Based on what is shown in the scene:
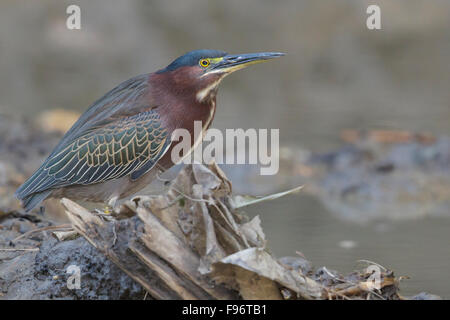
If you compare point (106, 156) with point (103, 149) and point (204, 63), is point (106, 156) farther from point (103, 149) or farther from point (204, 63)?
point (204, 63)

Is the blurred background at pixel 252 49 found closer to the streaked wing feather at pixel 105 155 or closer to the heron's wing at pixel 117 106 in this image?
the heron's wing at pixel 117 106

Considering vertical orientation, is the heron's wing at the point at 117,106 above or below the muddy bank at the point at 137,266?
above

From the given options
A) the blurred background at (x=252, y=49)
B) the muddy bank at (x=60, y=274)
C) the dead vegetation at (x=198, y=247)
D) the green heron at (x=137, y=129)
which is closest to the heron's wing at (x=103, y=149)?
the green heron at (x=137, y=129)

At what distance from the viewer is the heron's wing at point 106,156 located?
5.70 meters

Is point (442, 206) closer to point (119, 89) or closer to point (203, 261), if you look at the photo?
point (119, 89)

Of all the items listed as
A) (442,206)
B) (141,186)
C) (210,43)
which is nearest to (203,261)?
(141,186)

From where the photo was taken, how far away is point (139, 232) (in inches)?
156

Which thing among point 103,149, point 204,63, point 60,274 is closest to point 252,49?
point 204,63

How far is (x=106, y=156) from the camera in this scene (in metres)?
5.79

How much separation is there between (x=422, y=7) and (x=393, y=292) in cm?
1143

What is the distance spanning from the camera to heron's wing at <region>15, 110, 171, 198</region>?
18.7ft

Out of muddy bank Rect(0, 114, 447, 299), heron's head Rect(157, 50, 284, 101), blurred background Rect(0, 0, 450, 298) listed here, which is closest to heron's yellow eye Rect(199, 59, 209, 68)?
heron's head Rect(157, 50, 284, 101)

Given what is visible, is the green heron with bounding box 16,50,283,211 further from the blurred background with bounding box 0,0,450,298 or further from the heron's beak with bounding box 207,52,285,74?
the blurred background with bounding box 0,0,450,298

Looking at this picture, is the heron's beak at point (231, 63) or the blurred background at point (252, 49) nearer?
the heron's beak at point (231, 63)
